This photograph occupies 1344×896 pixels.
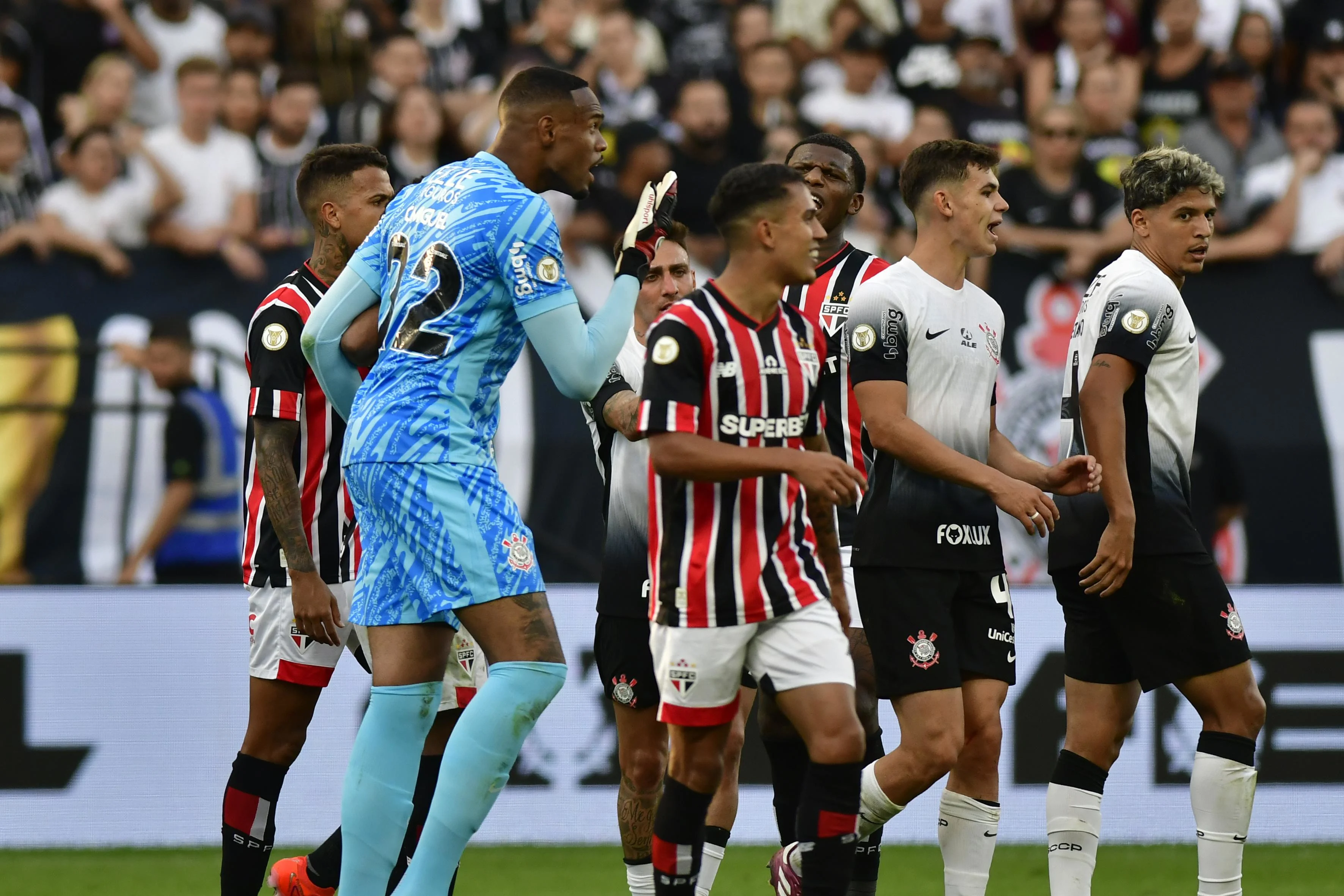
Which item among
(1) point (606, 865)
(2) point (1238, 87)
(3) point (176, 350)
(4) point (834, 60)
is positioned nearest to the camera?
(1) point (606, 865)

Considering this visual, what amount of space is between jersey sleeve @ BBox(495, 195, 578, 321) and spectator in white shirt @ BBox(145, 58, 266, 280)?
6224 mm

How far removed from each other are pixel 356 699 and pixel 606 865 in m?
1.61

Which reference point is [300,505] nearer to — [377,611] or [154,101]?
[377,611]

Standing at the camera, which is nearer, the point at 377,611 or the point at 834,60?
the point at 377,611

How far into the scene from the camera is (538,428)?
941 centimetres

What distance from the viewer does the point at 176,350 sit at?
31.2 feet

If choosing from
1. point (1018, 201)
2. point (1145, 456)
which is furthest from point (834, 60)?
point (1145, 456)

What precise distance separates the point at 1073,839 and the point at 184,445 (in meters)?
5.68

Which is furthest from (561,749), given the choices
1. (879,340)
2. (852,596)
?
(879,340)

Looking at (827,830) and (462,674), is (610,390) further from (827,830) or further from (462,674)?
(827,830)

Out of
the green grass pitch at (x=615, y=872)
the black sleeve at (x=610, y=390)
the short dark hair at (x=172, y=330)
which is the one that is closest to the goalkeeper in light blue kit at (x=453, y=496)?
the black sleeve at (x=610, y=390)

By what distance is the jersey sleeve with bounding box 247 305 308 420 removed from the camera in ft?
18.4

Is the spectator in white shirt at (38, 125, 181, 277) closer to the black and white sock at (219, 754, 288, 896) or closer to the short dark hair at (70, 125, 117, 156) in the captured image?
the short dark hair at (70, 125, 117, 156)

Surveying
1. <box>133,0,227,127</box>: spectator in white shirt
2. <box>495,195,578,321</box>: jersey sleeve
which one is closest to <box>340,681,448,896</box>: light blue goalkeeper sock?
<box>495,195,578,321</box>: jersey sleeve
